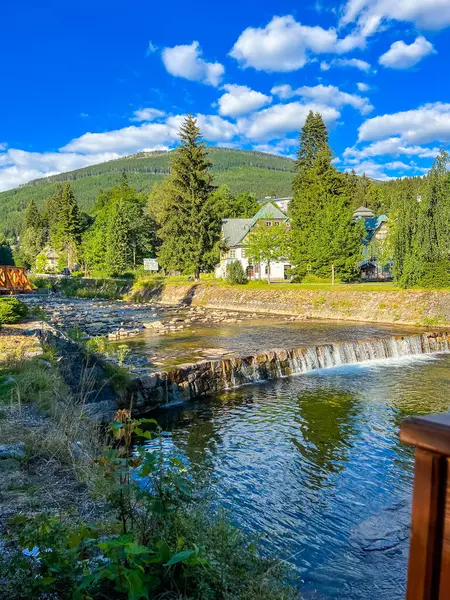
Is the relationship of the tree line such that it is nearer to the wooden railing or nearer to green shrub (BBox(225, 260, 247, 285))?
green shrub (BBox(225, 260, 247, 285))

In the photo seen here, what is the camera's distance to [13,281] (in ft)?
75.9

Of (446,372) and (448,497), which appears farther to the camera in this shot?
(446,372)

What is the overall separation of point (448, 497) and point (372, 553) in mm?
6005

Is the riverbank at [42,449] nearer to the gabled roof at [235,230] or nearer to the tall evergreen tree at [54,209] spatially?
the gabled roof at [235,230]

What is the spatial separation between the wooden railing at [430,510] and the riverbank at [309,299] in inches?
1131

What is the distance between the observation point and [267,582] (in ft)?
13.4

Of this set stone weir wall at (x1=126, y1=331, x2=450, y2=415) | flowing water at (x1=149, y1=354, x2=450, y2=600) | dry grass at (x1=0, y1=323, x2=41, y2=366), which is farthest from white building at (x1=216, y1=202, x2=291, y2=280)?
flowing water at (x1=149, y1=354, x2=450, y2=600)

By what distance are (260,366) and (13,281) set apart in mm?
14173

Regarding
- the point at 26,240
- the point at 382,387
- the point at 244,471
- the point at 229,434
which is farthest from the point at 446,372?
the point at 26,240

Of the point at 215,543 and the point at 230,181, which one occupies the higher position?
the point at 230,181

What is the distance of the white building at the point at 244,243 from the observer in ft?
194

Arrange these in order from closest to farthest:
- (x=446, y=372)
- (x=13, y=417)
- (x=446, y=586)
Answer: (x=446, y=586) → (x=13, y=417) → (x=446, y=372)

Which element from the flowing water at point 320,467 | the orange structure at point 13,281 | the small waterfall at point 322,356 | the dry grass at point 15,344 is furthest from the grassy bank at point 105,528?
the orange structure at point 13,281

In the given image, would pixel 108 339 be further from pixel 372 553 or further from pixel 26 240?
pixel 26 240
